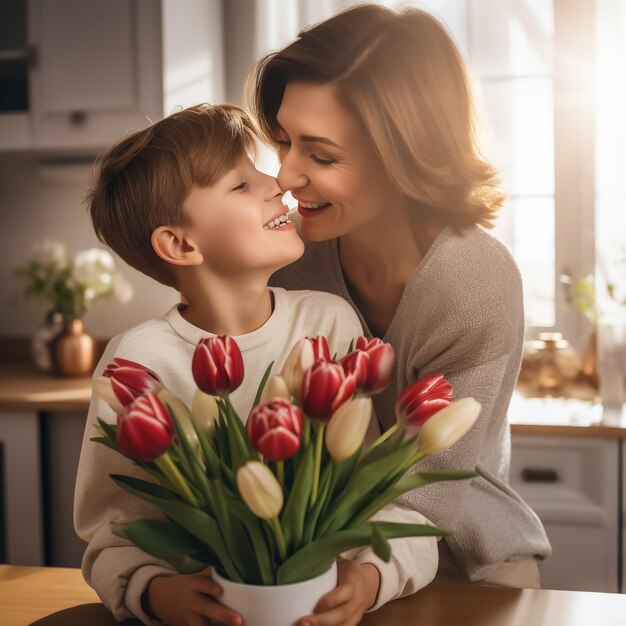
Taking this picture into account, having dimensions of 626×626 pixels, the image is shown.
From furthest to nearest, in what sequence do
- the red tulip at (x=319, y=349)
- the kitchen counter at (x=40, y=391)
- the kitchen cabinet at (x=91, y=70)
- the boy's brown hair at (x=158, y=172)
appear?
1. the kitchen cabinet at (x=91, y=70)
2. the kitchen counter at (x=40, y=391)
3. the boy's brown hair at (x=158, y=172)
4. the red tulip at (x=319, y=349)

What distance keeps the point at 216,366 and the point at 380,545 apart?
0.20m

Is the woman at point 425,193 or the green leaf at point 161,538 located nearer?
the green leaf at point 161,538

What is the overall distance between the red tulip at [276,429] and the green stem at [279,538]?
0.08 m

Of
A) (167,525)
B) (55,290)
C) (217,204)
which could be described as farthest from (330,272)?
(55,290)

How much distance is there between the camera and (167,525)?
2.61 feet

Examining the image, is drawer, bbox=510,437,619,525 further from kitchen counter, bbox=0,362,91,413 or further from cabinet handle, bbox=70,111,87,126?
cabinet handle, bbox=70,111,87,126

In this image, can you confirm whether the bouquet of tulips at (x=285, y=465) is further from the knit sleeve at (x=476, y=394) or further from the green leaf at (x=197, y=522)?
the knit sleeve at (x=476, y=394)

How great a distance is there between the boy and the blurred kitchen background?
1.20 meters

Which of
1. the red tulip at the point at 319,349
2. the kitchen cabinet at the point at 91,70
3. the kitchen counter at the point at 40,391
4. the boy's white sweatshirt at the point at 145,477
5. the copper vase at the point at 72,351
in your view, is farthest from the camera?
the copper vase at the point at 72,351

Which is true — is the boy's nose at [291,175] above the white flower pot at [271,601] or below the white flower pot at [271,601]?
above

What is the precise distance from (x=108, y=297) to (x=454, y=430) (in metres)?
2.21

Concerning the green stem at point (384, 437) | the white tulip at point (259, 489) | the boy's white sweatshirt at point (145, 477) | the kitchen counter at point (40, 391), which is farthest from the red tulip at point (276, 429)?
the kitchen counter at point (40, 391)

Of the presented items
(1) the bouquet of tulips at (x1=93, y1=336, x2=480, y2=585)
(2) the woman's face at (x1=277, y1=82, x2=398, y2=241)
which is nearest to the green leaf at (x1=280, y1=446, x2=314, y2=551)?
(1) the bouquet of tulips at (x1=93, y1=336, x2=480, y2=585)

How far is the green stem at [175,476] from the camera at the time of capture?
75 cm
